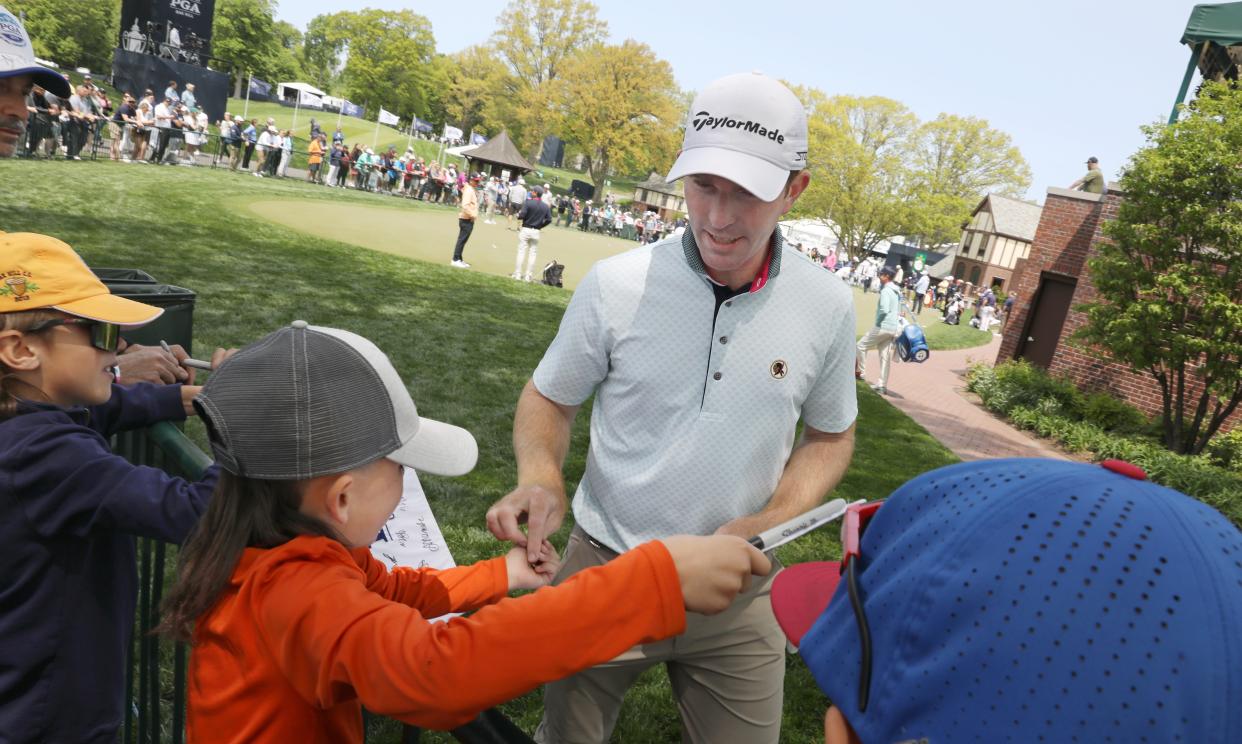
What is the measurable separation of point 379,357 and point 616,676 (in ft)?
4.36

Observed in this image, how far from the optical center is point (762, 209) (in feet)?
7.53

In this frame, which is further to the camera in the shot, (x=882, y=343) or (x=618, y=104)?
(x=618, y=104)

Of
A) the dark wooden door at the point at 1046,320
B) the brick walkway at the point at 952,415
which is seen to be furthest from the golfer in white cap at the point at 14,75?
the dark wooden door at the point at 1046,320

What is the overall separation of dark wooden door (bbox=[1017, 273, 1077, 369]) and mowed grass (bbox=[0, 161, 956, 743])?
838cm

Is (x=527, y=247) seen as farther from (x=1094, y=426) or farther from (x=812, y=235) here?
(x=812, y=235)

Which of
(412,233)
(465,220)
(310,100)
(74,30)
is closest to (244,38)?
(310,100)

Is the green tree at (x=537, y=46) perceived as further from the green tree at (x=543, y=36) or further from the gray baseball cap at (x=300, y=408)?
the gray baseball cap at (x=300, y=408)

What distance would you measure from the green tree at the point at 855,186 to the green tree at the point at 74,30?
192 ft

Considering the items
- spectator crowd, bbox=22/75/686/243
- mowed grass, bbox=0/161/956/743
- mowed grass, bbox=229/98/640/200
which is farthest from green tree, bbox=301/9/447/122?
mowed grass, bbox=0/161/956/743

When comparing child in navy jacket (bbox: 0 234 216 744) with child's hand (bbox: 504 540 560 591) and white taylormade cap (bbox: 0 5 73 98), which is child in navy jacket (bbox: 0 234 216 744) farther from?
white taylormade cap (bbox: 0 5 73 98)

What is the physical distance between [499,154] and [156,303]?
46.3 m

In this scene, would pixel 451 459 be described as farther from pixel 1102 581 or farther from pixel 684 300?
pixel 1102 581

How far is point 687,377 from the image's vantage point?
2.35 m

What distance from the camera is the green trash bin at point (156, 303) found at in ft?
10.3
